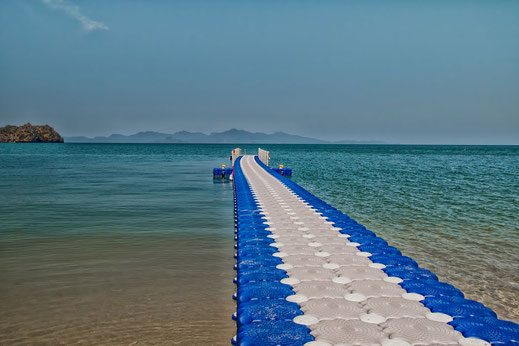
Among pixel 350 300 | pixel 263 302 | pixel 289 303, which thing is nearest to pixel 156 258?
pixel 263 302

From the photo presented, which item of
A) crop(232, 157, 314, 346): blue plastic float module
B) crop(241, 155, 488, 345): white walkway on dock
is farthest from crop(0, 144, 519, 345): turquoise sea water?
crop(241, 155, 488, 345): white walkway on dock

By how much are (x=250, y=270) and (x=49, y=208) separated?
11924 mm

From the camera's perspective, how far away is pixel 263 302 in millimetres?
4379

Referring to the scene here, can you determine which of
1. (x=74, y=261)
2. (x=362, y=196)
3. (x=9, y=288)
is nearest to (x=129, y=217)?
(x=74, y=261)

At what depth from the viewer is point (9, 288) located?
6.21m

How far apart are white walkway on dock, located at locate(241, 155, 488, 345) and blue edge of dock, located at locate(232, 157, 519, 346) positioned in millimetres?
132

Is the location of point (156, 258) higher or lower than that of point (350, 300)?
lower

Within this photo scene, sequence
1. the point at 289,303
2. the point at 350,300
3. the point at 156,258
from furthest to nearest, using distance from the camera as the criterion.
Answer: the point at 156,258 < the point at 350,300 < the point at 289,303

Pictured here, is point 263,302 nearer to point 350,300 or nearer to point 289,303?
point 289,303

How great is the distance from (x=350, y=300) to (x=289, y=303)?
2.66ft

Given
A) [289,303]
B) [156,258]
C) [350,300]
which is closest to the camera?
[289,303]

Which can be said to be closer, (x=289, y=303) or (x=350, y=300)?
(x=289, y=303)

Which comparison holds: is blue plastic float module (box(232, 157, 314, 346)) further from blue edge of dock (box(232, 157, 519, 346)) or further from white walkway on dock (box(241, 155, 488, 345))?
white walkway on dock (box(241, 155, 488, 345))

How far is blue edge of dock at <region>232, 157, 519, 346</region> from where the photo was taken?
11.9 feet
